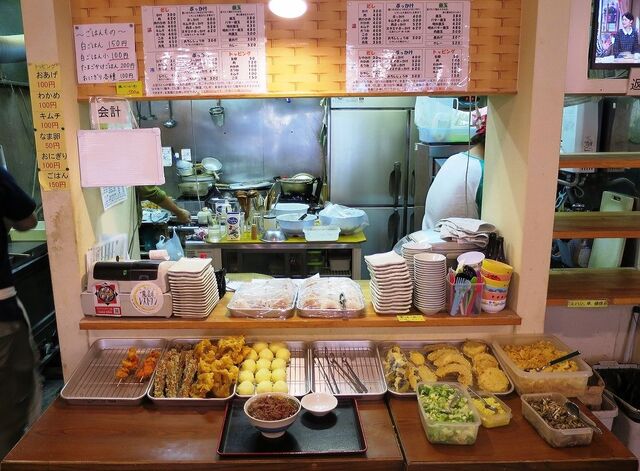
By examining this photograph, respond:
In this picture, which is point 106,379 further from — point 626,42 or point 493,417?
point 626,42

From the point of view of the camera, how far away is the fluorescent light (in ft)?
7.25

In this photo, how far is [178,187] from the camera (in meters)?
6.95

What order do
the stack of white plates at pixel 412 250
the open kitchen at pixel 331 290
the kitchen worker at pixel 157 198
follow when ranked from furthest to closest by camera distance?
the kitchen worker at pixel 157 198, the stack of white plates at pixel 412 250, the open kitchen at pixel 331 290

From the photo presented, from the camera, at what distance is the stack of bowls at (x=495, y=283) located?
2.42 metres

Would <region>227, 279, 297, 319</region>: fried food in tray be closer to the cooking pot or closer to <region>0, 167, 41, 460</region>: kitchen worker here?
<region>0, 167, 41, 460</region>: kitchen worker

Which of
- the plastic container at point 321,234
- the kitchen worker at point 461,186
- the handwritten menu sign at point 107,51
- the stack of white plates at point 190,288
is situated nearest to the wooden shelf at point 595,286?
the kitchen worker at point 461,186

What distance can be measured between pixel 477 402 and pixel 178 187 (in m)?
5.66

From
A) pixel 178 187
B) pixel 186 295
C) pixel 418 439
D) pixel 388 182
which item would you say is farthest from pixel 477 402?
pixel 178 187

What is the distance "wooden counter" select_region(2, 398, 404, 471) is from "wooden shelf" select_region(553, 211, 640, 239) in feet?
3.95

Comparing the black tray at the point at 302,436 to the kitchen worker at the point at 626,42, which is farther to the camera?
the kitchen worker at the point at 626,42

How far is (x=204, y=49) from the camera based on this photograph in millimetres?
2338

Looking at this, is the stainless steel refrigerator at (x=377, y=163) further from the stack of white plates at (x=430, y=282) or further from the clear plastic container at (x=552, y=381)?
the clear plastic container at (x=552, y=381)

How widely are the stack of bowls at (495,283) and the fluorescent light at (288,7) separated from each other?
1440mm

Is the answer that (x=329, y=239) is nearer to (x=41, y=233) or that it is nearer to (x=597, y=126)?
(x=597, y=126)
